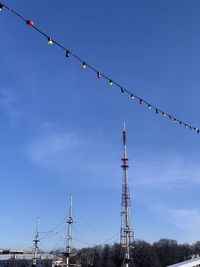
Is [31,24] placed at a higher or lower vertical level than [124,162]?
lower

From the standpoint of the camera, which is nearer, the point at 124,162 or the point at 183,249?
the point at 124,162

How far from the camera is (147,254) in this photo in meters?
166

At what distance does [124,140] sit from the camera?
77.9 metres

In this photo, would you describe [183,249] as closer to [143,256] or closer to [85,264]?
[143,256]

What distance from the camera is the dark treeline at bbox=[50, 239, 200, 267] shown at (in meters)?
163

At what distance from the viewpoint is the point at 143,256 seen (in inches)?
6521

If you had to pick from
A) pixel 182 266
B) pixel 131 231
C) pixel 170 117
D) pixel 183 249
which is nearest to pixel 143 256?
pixel 183 249

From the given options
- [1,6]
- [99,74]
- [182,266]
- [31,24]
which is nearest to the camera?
[1,6]

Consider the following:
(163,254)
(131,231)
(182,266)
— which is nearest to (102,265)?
(163,254)

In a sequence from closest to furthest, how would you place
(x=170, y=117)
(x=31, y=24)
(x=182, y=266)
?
1. (x=31, y=24)
2. (x=170, y=117)
3. (x=182, y=266)

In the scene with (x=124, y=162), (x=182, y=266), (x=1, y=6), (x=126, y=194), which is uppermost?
(x=124, y=162)

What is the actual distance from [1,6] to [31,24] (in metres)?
1.59

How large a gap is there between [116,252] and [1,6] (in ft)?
523

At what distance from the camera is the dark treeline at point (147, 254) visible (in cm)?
16325
